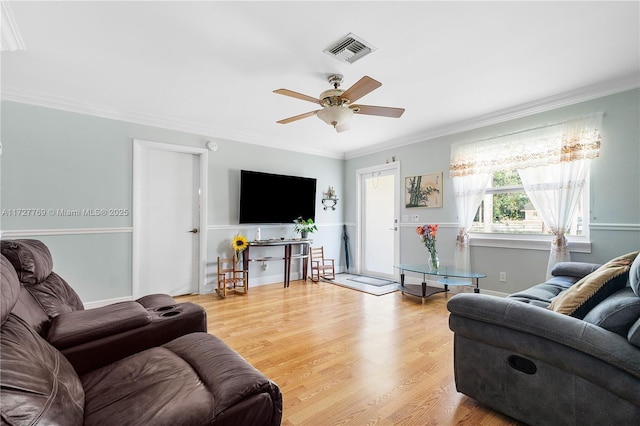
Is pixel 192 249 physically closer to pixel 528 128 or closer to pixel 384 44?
pixel 384 44

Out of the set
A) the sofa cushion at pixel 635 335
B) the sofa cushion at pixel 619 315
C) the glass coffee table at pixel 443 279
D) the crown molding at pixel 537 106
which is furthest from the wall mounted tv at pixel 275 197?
the sofa cushion at pixel 635 335

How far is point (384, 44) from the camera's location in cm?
233

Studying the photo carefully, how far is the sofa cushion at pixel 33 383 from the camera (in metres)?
0.74

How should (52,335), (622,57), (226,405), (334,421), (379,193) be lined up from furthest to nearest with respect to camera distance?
(379,193) < (622,57) < (334,421) < (52,335) < (226,405)

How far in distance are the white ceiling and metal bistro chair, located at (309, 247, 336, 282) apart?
2647 millimetres

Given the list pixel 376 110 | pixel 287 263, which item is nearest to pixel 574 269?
pixel 376 110

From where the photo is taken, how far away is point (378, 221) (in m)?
5.57

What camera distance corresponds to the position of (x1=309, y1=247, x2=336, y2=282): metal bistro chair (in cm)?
535

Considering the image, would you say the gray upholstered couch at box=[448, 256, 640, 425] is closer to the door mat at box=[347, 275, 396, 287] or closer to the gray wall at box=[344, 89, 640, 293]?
the gray wall at box=[344, 89, 640, 293]

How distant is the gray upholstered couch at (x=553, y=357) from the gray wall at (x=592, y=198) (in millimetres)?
1759

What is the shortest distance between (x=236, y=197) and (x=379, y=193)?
Answer: 2.56 metres

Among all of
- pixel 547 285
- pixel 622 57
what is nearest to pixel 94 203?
pixel 547 285

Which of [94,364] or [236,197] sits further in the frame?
[236,197]

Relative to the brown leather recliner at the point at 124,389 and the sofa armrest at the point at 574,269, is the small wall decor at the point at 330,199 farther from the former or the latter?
the brown leather recliner at the point at 124,389
